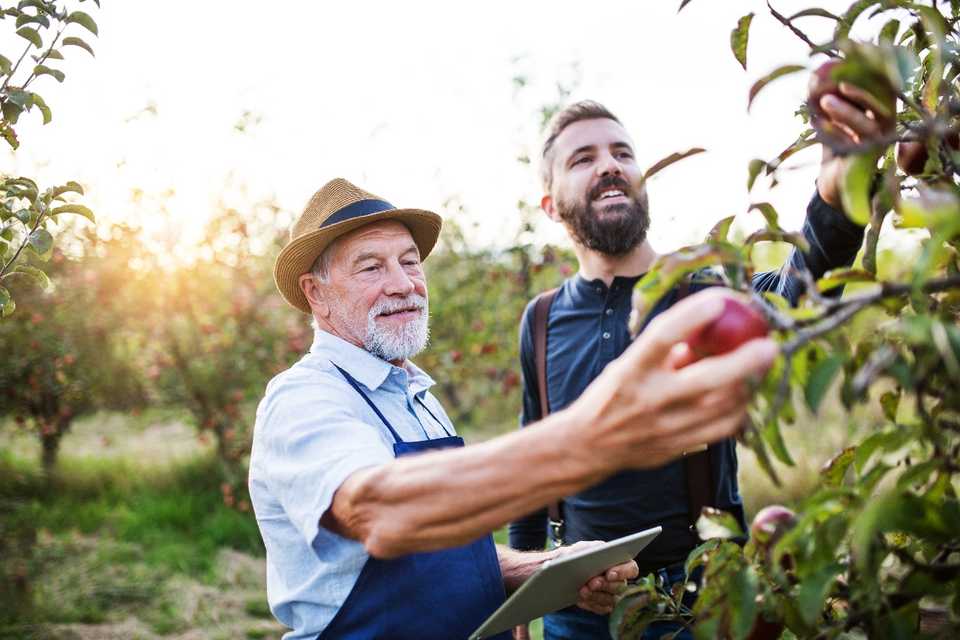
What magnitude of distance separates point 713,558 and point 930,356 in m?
0.47

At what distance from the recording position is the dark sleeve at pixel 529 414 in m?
2.57

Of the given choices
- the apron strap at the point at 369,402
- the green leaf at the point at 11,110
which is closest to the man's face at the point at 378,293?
the apron strap at the point at 369,402

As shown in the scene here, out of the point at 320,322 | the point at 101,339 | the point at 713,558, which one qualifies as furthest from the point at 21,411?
the point at 713,558

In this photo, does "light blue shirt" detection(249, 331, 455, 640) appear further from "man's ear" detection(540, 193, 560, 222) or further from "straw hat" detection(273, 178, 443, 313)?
"man's ear" detection(540, 193, 560, 222)

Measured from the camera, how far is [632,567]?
166 centimetres

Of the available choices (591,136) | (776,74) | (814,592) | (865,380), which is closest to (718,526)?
(814,592)

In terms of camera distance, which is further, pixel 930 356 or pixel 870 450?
pixel 870 450

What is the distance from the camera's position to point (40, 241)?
156cm

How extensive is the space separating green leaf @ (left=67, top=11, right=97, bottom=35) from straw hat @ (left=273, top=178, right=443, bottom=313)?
61 cm

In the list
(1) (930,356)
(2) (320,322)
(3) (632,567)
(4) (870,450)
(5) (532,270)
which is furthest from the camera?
(5) (532,270)

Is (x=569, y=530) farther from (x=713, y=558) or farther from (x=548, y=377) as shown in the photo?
(x=713, y=558)

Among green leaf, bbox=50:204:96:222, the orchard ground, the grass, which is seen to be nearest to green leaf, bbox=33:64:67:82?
green leaf, bbox=50:204:96:222

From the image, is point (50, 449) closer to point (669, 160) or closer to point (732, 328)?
point (669, 160)

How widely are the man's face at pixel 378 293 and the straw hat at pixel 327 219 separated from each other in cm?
4
